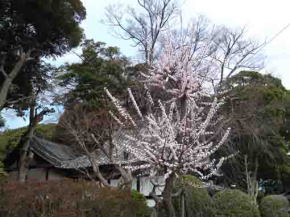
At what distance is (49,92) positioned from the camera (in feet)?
57.8

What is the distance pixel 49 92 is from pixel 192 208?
9.43 meters

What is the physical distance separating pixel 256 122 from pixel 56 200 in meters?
15.5

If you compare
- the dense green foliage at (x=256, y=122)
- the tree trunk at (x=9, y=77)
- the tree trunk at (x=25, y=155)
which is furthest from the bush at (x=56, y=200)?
the dense green foliage at (x=256, y=122)

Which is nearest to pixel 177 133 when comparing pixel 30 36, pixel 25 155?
pixel 30 36

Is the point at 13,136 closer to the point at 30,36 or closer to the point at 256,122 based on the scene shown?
the point at 30,36

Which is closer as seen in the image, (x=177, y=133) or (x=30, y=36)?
(x=177, y=133)

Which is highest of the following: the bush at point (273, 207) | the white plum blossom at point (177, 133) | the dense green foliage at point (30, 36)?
the dense green foliage at point (30, 36)

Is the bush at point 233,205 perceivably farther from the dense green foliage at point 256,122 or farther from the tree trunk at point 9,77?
the tree trunk at point 9,77

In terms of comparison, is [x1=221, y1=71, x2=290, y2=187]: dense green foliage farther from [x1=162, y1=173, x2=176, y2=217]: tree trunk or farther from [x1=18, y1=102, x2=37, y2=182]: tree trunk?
[x1=162, y1=173, x2=176, y2=217]: tree trunk

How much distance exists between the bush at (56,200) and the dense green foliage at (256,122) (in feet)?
35.8

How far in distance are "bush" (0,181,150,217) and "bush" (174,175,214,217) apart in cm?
344

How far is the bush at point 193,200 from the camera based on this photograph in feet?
34.3

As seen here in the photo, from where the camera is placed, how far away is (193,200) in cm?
1070

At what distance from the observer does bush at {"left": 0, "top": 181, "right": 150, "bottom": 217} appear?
20.7 feet
